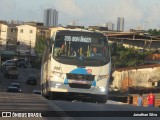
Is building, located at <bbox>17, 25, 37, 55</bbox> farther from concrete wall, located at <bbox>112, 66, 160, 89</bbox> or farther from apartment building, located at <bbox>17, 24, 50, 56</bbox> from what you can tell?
concrete wall, located at <bbox>112, 66, 160, 89</bbox>

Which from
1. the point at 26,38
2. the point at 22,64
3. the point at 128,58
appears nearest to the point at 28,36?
the point at 26,38

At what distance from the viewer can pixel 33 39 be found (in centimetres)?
14762

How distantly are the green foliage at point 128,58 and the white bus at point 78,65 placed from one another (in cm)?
4646

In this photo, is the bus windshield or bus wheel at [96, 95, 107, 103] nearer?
the bus windshield

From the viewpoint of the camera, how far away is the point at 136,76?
2338 inches

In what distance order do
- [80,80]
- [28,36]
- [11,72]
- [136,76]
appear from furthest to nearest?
[28,36], [11,72], [136,76], [80,80]

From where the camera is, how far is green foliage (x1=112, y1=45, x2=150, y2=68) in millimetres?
66588

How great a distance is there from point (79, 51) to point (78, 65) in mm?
527

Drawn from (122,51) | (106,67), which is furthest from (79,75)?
(122,51)

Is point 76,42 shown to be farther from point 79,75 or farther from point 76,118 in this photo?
point 76,118

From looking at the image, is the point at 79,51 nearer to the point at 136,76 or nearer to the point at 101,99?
the point at 101,99

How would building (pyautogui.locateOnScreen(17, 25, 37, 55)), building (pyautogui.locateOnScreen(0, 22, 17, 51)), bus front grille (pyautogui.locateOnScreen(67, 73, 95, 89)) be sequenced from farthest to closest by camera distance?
building (pyautogui.locateOnScreen(0, 22, 17, 51)) < building (pyautogui.locateOnScreen(17, 25, 37, 55)) < bus front grille (pyautogui.locateOnScreen(67, 73, 95, 89))

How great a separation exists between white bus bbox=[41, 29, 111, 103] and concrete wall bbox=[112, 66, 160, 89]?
3848 centimetres

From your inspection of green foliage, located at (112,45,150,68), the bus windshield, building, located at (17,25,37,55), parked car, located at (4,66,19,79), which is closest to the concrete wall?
green foliage, located at (112,45,150,68)
